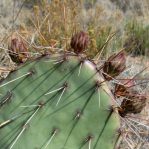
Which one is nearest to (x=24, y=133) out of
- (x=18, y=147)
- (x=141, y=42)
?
(x=18, y=147)

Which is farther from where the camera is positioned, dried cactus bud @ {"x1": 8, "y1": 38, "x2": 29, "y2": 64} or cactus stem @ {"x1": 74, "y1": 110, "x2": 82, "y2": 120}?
dried cactus bud @ {"x1": 8, "y1": 38, "x2": 29, "y2": 64}

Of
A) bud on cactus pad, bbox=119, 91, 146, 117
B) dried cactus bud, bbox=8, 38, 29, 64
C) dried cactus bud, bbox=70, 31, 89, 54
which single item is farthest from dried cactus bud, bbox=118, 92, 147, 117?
dried cactus bud, bbox=8, 38, 29, 64

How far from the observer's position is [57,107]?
240 cm

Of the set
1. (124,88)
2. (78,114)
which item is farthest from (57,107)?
(124,88)

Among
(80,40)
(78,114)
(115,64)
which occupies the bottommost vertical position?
(78,114)

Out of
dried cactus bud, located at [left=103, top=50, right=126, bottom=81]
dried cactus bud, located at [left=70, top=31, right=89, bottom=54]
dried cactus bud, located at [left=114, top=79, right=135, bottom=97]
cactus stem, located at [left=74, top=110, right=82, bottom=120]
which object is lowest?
cactus stem, located at [left=74, top=110, right=82, bottom=120]

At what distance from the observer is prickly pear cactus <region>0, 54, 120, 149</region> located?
2.35m

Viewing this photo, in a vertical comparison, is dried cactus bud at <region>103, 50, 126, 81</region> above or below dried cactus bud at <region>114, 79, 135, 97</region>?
above

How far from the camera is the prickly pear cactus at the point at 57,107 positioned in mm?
2350

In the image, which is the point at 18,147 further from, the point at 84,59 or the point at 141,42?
the point at 141,42

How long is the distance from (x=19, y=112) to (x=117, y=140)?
1.52 ft

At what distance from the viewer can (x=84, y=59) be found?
2350mm

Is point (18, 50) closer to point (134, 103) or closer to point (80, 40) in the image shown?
point (80, 40)

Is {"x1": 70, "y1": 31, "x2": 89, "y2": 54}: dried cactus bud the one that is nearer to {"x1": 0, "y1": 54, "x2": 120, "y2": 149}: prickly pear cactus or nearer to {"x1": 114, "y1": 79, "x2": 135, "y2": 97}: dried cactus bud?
{"x1": 0, "y1": 54, "x2": 120, "y2": 149}: prickly pear cactus
